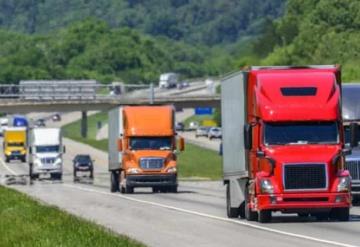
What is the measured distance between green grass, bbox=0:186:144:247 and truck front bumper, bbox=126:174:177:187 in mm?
18300

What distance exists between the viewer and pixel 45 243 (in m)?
25.7

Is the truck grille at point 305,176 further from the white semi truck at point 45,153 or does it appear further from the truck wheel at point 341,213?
the white semi truck at point 45,153

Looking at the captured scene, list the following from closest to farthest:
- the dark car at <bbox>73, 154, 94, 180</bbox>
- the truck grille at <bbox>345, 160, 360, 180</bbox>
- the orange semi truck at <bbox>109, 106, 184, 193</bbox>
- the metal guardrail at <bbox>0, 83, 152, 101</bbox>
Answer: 1. the truck grille at <bbox>345, 160, 360, 180</bbox>
2. the orange semi truck at <bbox>109, 106, 184, 193</bbox>
3. the dark car at <bbox>73, 154, 94, 180</bbox>
4. the metal guardrail at <bbox>0, 83, 152, 101</bbox>

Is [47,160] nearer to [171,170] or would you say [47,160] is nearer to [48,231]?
[171,170]

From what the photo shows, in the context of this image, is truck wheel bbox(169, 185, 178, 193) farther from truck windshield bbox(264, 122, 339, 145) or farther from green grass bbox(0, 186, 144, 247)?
truck windshield bbox(264, 122, 339, 145)

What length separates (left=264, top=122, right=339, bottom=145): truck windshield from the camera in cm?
3391

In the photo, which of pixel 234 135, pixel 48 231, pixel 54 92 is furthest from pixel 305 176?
pixel 54 92

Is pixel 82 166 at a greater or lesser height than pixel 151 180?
greater

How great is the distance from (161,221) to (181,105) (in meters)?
110

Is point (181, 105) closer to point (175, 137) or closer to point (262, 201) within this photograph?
point (175, 137)

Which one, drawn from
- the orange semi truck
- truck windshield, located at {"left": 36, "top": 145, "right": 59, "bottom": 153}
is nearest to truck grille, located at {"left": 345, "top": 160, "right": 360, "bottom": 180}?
the orange semi truck

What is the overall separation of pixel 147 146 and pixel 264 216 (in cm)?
2393

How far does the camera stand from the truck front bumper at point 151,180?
190 ft

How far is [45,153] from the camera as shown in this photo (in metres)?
89.4
